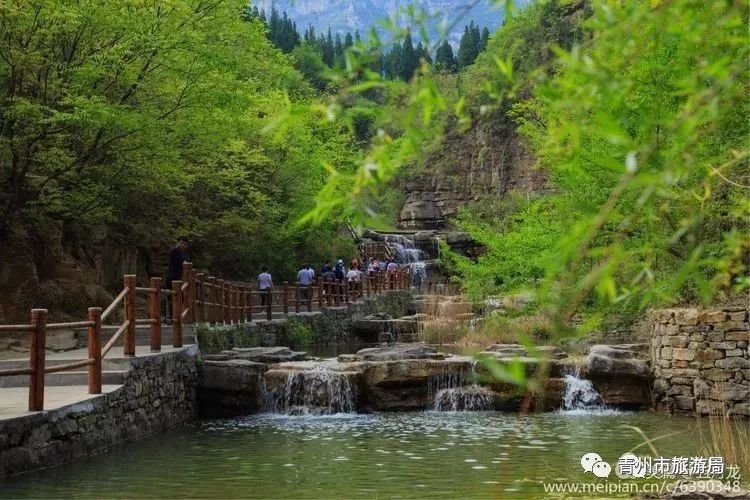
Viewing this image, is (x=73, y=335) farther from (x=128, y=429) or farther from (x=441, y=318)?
(x=441, y=318)

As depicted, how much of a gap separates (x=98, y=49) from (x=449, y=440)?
412 inches

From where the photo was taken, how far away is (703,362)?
1441 centimetres

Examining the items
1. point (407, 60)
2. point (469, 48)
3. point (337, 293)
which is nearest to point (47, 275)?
point (337, 293)

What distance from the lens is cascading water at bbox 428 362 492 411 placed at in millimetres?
15930

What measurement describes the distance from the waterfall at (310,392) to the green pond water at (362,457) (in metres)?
0.60

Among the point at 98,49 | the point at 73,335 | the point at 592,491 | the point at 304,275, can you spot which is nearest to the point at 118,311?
the point at 73,335

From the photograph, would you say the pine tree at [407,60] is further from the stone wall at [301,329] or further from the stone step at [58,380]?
the stone step at [58,380]

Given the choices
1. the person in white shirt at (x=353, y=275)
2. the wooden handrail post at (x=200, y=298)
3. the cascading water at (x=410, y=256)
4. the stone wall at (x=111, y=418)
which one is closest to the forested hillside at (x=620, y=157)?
the stone wall at (x=111, y=418)

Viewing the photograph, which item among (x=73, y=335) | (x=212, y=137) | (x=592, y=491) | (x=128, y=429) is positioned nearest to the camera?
(x=592, y=491)

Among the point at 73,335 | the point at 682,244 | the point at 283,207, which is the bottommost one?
the point at 73,335

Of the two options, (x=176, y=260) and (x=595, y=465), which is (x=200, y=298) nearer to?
(x=176, y=260)

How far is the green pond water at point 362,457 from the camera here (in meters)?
8.93

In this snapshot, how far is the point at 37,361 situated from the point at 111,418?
207 centimetres

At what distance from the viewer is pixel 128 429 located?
462 inches
